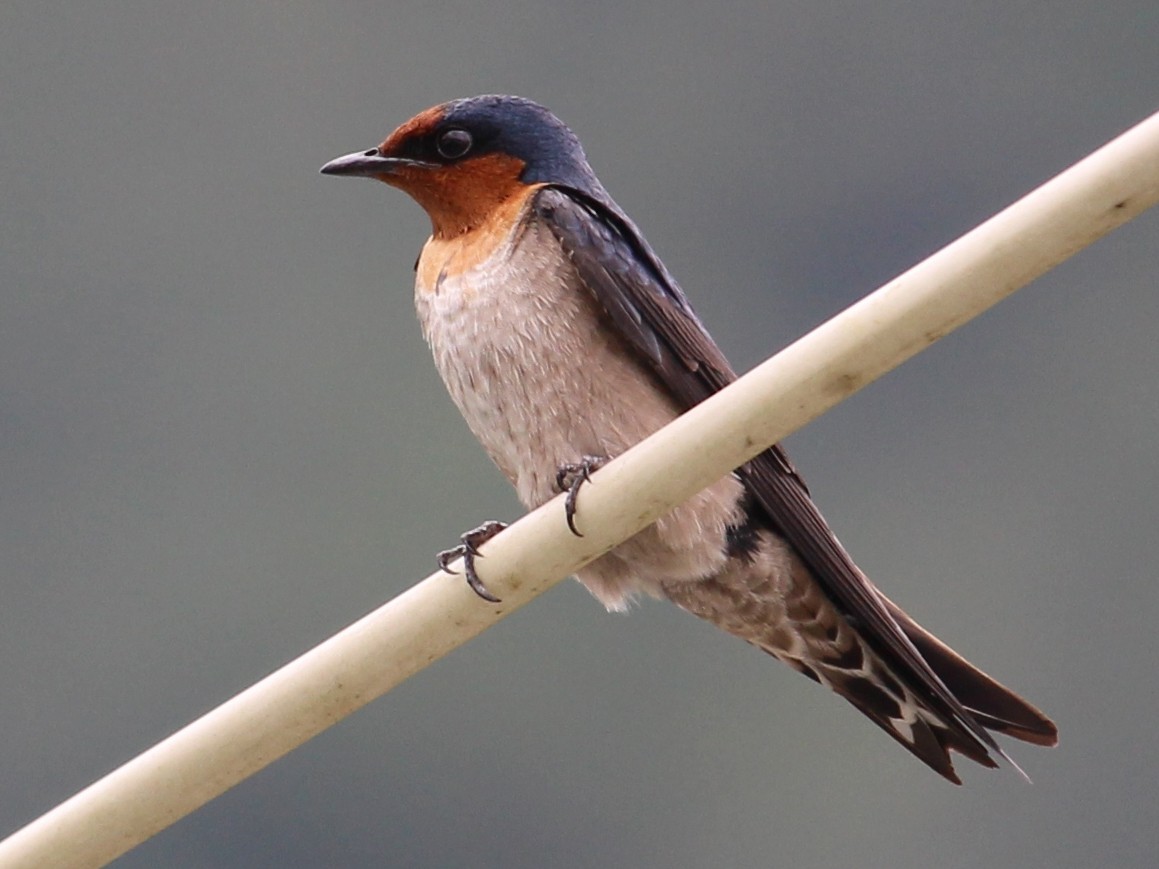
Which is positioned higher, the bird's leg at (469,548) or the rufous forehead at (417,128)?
the rufous forehead at (417,128)

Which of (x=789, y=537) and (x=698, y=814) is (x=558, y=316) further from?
(x=698, y=814)

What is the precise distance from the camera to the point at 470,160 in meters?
2.82

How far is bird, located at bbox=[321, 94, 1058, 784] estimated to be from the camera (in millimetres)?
2527

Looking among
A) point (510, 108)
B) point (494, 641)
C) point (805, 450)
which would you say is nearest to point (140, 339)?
point (494, 641)

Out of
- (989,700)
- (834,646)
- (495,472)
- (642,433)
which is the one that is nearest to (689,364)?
(642,433)

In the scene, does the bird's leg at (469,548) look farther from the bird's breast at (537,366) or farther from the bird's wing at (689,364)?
the bird's wing at (689,364)

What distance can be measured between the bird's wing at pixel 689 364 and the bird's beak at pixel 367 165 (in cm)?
23

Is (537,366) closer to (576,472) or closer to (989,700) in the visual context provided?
(576,472)

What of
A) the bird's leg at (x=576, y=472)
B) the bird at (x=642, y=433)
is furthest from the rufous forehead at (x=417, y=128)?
the bird's leg at (x=576, y=472)

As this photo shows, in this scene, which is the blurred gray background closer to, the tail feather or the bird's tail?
the bird's tail

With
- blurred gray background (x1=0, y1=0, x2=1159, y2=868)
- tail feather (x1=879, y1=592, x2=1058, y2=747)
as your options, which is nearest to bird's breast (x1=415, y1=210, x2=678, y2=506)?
tail feather (x1=879, y1=592, x2=1058, y2=747)

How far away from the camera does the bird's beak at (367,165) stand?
2.79 metres

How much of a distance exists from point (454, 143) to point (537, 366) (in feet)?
1.41

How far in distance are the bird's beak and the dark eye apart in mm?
45
